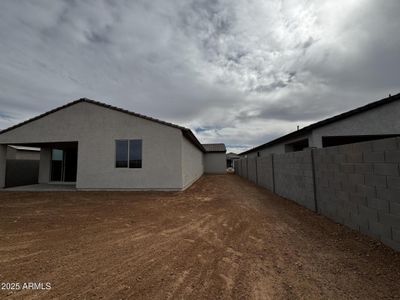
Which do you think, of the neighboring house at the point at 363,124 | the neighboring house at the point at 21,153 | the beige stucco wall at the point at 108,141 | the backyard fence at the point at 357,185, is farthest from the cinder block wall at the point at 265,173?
the neighboring house at the point at 21,153

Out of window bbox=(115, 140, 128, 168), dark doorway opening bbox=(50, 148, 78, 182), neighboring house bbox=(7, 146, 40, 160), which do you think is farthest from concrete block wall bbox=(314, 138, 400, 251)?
neighboring house bbox=(7, 146, 40, 160)

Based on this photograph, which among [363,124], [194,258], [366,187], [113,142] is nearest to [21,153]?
[113,142]

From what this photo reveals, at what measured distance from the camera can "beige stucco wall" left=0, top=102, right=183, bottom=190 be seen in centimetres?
1002

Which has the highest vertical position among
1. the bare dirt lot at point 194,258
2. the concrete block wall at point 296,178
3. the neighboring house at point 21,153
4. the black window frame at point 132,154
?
the neighboring house at point 21,153

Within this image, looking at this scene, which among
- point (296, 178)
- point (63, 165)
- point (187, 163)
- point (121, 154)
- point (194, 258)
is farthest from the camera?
point (63, 165)

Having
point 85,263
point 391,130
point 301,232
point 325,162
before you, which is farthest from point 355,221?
point 391,130

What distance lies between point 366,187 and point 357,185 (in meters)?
0.27

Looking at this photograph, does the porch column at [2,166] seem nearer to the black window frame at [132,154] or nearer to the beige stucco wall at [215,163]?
the black window frame at [132,154]

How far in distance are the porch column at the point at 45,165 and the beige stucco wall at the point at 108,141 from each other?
108 inches

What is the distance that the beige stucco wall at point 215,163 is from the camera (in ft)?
92.3

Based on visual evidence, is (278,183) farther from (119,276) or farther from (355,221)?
(119,276)

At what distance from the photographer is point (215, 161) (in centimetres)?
2839

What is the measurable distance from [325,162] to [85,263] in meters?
5.81

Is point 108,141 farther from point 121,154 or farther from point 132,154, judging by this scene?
point 132,154
